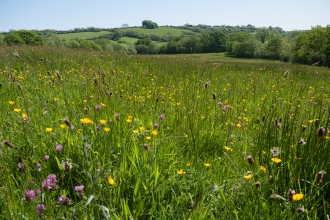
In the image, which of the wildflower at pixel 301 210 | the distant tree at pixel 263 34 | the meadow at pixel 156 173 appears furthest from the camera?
the distant tree at pixel 263 34

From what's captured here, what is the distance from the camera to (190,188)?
1.66m

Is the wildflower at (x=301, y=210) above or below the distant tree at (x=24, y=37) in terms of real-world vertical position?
below

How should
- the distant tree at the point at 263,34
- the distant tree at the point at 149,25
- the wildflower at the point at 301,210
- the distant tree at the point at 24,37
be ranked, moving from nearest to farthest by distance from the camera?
the wildflower at the point at 301,210, the distant tree at the point at 24,37, the distant tree at the point at 263,34, the distant tree at the point at 149,25

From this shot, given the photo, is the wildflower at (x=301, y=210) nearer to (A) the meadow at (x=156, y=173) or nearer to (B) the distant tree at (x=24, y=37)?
(A) the meadow at (x=156, y=173)

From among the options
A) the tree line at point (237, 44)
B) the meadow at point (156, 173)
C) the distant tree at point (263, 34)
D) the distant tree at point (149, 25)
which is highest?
the distant tree at point (149, 25)

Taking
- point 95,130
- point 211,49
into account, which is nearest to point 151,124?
point 95,130

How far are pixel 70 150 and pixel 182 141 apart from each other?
3.60ft

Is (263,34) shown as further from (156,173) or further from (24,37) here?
(156,173)

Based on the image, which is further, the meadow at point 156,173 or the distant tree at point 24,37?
the distant tree at point 24,37

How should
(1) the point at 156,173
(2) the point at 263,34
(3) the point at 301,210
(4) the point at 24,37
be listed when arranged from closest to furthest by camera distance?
1. (3) the point at 301,210
2. (1) the point at 156,173
3. (4) the point at 24,37
4. (2) the point at 263,34

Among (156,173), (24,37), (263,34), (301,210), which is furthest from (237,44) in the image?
(301,210)

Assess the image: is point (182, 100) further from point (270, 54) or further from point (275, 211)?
point (270, 54)

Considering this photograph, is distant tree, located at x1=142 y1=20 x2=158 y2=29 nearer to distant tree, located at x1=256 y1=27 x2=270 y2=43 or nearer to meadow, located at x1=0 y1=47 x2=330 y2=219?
distant tree, located at x1=256 y1=27 x2=270 y2=43

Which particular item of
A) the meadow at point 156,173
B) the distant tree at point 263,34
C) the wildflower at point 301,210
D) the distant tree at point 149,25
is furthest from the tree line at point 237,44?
the distant tree at point 149,25
